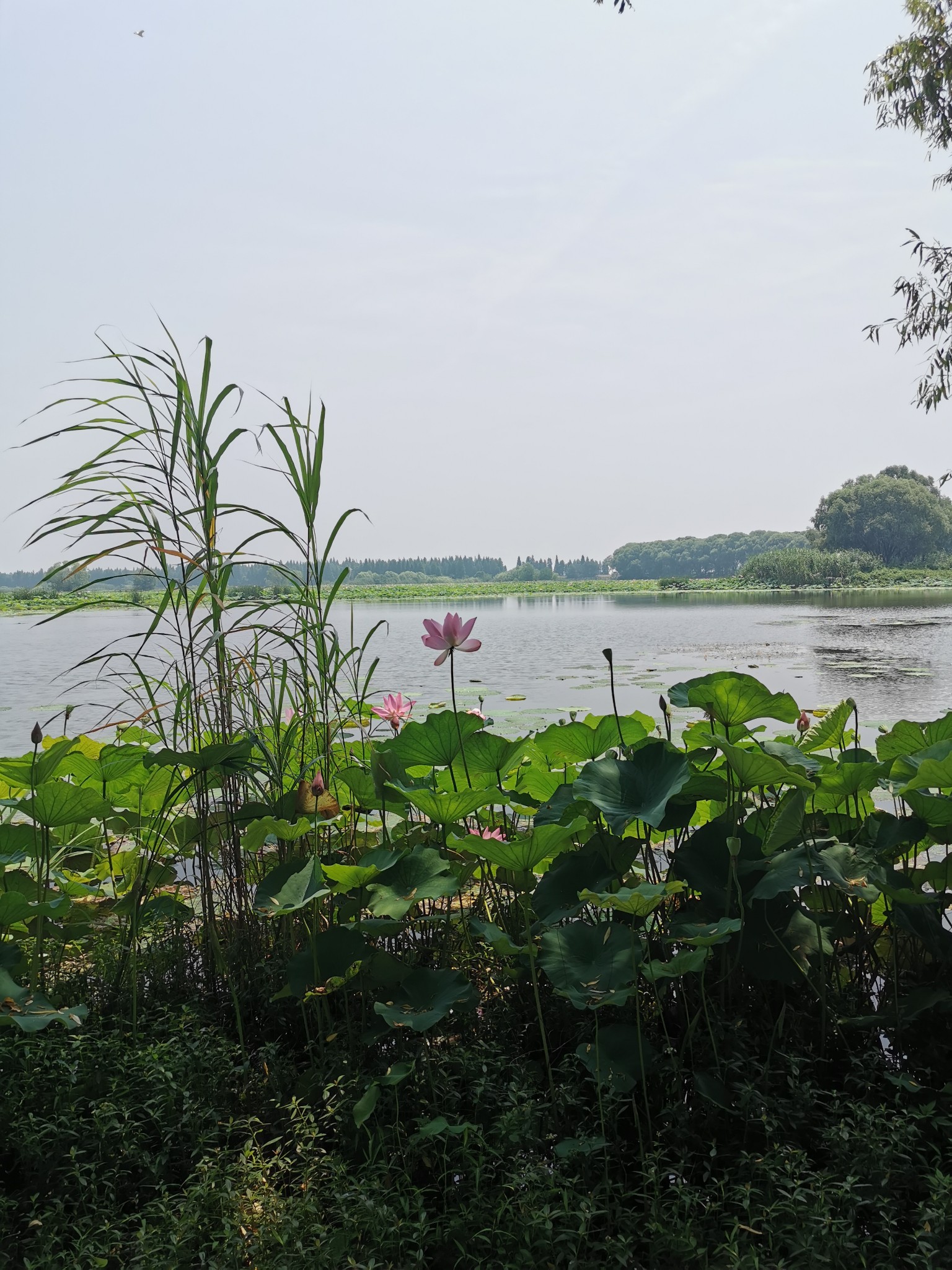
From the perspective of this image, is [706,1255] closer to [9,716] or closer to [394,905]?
[394,905]

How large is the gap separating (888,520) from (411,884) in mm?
46400

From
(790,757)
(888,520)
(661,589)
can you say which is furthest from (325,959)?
(888,520)

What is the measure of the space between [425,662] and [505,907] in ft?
23.6

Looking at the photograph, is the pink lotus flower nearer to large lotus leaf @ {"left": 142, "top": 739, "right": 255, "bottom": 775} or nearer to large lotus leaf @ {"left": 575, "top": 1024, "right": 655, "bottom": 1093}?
large lotus leaf @ {"left": 142, "top": 739, "right": 255, "bottom": 775}

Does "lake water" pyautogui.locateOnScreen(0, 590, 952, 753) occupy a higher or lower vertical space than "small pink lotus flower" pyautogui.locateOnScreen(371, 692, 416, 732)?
lower

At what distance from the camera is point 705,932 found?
1.18 metres

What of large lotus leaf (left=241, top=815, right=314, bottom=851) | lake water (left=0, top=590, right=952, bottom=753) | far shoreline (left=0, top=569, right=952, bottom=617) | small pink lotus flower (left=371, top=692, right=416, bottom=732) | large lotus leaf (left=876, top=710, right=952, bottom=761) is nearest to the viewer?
large lotus leaf (left=241, top=815, right=314, bottom=851)

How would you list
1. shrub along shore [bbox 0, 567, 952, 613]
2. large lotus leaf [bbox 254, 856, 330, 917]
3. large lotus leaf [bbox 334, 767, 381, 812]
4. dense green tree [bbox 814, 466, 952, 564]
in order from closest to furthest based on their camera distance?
large lotus leaf [bbox 254, 856, 330, 917] < large lotus leaf [bbox 334, 767, 381, 812] < shrub along shore [bbox 0, 567, 952, 613] < dense green tree [bbox 814, 466, 952, 564]

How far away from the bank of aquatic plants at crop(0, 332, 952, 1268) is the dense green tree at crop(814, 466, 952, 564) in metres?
45.5

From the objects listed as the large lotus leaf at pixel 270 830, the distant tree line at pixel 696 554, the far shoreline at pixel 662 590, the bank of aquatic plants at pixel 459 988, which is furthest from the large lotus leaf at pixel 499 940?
the distant tree line at pixel 696 554

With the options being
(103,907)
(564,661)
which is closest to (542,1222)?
(103,907)

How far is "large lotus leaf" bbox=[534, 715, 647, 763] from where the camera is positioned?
1.62 metres

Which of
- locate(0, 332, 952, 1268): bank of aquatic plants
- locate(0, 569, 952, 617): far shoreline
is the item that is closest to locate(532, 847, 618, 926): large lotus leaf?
locate(0, 332, 952, 1268): bank of aquatic plants

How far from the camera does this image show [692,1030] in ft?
4.16
